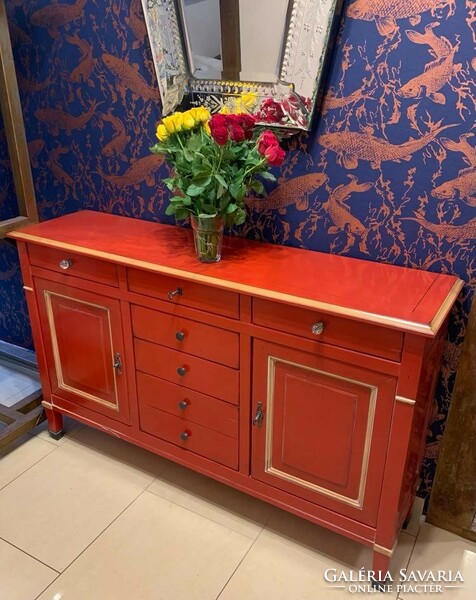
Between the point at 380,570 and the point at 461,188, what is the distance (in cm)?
115

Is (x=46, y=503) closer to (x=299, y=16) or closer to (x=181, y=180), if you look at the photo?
(x=181, y=180)

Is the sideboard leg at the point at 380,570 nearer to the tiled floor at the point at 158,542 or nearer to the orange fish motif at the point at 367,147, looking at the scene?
the tiled floor at the point at 158,542

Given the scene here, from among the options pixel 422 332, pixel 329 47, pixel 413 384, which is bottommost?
pixel 413 384

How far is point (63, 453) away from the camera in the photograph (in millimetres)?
2102

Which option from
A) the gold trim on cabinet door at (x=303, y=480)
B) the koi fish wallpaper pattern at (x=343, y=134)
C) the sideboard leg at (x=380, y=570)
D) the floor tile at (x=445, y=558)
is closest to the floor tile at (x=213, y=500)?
the gold trim on cabinet door at (x=303, y=480)

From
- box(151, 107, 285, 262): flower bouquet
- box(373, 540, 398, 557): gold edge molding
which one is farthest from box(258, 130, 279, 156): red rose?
box(373, 540, 398, 557): gold edge molding

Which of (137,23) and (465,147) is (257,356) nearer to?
(465,147)

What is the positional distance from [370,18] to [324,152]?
384 mm

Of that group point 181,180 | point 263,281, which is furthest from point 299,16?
point 263,281

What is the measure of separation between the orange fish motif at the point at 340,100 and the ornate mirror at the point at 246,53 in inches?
1.4

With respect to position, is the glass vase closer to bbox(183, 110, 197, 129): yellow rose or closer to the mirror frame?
bbox(183, 110, 197, 129): yellow rose

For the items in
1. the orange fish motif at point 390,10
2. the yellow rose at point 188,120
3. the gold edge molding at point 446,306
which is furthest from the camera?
the yellow rose at point 188,120

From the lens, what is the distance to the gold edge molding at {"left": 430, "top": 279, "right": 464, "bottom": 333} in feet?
4.00

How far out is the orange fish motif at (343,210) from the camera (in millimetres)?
1605
